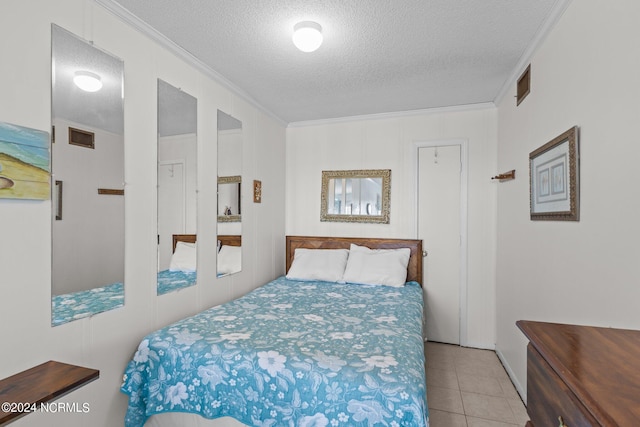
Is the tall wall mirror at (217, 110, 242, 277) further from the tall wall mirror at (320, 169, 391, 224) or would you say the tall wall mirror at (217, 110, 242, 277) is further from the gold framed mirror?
the tall wall mirror at (320, 169, 391, 224)

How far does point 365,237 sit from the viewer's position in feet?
12.4

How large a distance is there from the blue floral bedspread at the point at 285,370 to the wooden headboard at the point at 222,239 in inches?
21.8

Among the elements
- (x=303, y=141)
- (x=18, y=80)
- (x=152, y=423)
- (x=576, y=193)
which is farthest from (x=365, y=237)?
(x=18, y=80)

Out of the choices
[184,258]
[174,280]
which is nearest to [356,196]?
[184,258]

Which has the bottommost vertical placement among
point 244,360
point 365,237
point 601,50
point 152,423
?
point 152,423

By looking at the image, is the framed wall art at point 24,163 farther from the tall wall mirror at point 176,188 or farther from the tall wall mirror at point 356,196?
the tall wall mirror at point 356,196

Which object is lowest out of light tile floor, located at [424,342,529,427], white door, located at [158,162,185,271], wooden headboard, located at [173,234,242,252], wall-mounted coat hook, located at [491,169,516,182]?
light tile floor, located at [424,342,529,427]

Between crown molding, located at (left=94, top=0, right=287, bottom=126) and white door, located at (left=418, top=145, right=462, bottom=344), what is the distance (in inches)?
81.4

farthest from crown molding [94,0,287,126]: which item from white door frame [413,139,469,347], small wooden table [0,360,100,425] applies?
white door frame [413,139,469,347]

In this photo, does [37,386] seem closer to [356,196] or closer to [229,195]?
[229,195]

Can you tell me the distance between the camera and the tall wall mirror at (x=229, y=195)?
278 centimetres

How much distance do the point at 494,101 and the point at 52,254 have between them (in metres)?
3.79

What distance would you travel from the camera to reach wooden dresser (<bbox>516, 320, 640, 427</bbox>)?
63 centimetres

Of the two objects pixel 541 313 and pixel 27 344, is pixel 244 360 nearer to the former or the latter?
pixel 27 344
